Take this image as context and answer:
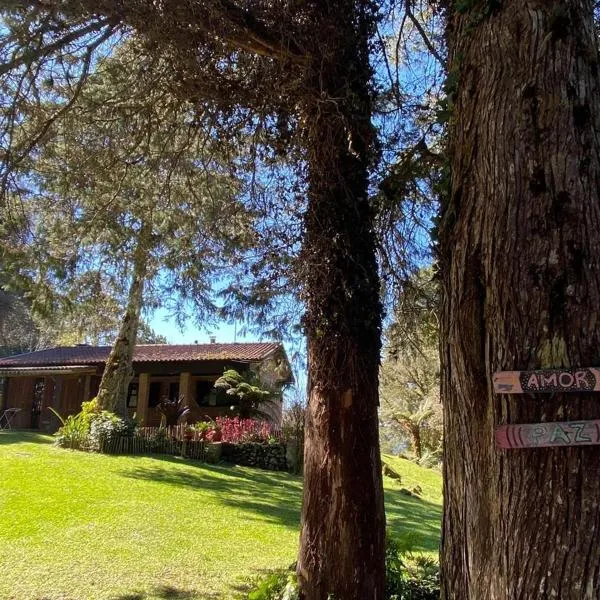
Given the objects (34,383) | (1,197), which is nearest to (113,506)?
(1,197)

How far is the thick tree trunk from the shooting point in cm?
229

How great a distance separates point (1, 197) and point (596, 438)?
6.57 meters

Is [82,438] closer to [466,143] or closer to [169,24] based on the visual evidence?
[169,24]

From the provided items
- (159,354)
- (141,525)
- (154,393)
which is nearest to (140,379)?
(154,393)

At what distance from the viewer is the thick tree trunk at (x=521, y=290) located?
90.1 inches

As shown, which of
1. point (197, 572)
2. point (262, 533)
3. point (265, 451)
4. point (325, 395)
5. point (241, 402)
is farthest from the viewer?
point (241, 402)

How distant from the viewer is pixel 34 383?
91.7 feet

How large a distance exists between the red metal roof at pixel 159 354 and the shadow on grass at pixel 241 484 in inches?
305

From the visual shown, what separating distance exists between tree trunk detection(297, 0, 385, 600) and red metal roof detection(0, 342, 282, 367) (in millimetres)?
17534

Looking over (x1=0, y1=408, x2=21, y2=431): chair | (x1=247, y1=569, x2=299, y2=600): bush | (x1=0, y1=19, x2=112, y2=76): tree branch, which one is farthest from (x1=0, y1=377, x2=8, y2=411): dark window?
(x1=247, y1=569, x2=299, y2=600): bush

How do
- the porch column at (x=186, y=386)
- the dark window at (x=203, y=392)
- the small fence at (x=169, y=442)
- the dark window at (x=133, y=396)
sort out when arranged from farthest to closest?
the dark window at (x=133, y=396) → the porch column at (x=186, y=386) → the dark window at (x=203, y=392) → the small fence at (x=169, y=442)

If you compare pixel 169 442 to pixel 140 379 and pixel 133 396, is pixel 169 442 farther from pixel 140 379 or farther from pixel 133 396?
pixel 133 396

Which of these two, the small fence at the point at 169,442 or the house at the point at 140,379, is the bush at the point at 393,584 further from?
the house at the point at 140,379

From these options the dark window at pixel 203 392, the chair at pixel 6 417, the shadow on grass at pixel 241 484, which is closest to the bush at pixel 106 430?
the shadow on grass at pixel 241 484
